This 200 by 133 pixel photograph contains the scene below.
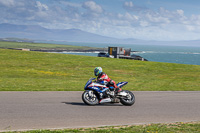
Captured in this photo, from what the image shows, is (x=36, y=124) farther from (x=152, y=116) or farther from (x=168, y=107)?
(x=168, y=107)

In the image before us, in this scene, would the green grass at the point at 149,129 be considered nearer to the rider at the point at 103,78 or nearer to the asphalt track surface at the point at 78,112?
the asphalt track surface at the point at 78,112

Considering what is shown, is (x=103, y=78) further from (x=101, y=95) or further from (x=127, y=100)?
(x=127, y=100)

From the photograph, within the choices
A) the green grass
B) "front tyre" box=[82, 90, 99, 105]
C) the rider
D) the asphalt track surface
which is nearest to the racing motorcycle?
"front tyre" box=[82, 90, 99, 105]

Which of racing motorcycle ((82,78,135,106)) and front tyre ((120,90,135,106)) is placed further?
front tyre ((120,90,135,106))

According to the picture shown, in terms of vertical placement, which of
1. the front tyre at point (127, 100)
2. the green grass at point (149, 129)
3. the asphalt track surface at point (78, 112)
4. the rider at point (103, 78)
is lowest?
the asphalt track surface at point (78, 112)

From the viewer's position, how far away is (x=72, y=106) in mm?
11047

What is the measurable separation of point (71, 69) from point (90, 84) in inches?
803

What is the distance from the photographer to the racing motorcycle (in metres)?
11.4

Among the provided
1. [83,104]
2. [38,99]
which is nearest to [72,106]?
[83,104]

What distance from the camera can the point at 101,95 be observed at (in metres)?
11.5

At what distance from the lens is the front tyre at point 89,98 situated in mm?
11352

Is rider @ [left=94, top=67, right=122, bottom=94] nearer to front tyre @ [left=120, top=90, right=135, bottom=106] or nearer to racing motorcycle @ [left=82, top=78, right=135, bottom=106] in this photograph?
racing motorcycle @ [left=82, top=78, right=135, bottom=106]

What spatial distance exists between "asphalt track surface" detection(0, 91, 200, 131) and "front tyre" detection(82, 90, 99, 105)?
0.25 m

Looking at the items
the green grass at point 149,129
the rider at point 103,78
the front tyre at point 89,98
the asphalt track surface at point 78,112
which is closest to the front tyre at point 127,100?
the asphalt track surface at point 78,112
